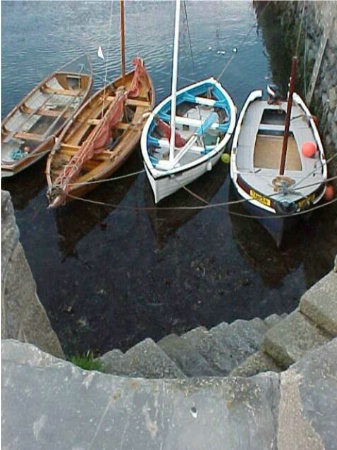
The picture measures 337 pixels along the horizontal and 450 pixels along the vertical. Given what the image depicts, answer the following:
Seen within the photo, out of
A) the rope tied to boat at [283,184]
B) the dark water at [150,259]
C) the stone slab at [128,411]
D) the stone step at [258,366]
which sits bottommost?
the dark water at [150,259]

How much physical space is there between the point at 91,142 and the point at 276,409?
927cm

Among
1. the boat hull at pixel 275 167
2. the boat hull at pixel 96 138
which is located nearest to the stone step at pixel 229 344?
the boat hull at pixel 275 167

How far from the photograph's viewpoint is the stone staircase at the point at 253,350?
12.9 ft

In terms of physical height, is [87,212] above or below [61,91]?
below

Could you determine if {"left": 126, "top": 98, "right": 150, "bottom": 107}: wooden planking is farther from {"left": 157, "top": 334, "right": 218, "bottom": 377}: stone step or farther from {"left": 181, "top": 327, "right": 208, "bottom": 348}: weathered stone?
{"left": 157, "top": 334, "right": 218, "bottom": 377}: stone step

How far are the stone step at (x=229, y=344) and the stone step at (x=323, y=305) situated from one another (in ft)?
6.20

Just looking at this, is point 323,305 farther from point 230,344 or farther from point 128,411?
point 230,344

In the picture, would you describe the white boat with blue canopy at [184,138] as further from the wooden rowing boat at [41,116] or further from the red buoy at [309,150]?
the wooden rowing boat at [41,116]

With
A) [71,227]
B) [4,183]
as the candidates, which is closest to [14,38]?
[4,183]

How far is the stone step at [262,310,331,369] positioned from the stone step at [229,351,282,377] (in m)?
0.06

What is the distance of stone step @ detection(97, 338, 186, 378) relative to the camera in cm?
429

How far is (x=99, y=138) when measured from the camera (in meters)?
11.0

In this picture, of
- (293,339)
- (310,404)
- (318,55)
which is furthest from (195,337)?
(318,55)

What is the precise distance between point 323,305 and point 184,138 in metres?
8.20
